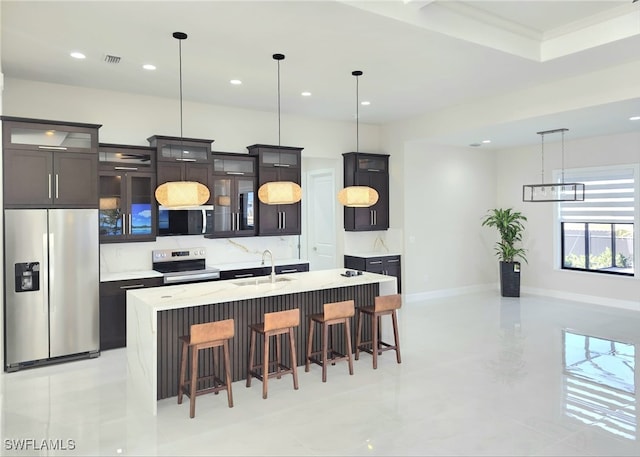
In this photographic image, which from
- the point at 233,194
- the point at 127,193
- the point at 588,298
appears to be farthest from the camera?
the point at 588,298

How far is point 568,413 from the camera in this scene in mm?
3678

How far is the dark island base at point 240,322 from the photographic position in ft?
13.5

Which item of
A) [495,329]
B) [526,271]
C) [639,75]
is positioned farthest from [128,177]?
[526,271]

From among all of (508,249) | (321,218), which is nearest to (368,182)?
(321,218)

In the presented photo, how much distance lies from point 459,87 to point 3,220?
551 cm

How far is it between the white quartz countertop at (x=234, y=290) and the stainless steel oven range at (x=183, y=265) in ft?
4.24

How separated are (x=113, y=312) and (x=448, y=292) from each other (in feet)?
19.6

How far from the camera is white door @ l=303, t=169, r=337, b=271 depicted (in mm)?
8555

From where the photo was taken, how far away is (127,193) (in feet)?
18.7

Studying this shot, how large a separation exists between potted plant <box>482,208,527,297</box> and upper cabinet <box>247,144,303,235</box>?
4092 millimetres

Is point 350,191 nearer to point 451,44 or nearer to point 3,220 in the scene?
point 451,44

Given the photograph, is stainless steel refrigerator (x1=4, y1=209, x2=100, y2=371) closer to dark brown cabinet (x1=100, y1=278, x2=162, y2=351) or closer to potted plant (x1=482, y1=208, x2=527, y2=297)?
dark brown cabinet (x1=100, y1=278, x2=162, y2=351)

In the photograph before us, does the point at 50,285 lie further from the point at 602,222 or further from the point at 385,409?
the point at 602,222

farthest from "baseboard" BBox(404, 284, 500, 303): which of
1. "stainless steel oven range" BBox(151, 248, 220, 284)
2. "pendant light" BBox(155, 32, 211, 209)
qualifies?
"pendant light" BBox(155, 32, 211, 209)
